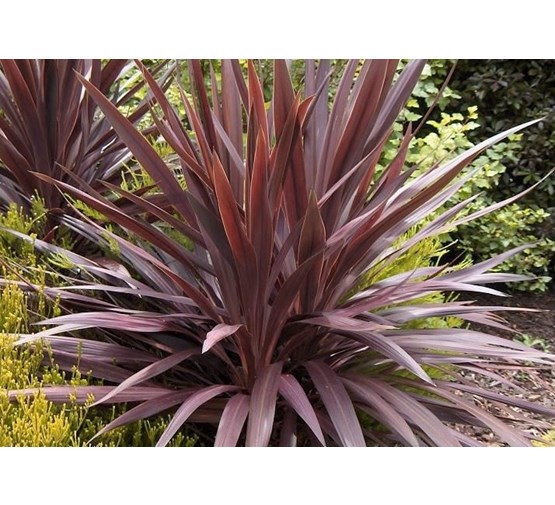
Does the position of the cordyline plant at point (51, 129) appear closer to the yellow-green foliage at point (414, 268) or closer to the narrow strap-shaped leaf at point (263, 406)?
the yellow-green foliage at point (414, 268)

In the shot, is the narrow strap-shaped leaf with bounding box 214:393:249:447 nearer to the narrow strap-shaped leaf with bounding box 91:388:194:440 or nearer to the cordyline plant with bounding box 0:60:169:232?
the narrow strap-shaped leaf with bounding box 91:388:194:440

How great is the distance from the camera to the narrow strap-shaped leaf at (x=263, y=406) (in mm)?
1555

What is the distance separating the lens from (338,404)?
5.47 ft

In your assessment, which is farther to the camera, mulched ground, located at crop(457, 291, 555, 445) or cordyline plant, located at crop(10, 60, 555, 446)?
mulched ground, located at crop(457, 291, 555, 445)

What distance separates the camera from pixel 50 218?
2.69m

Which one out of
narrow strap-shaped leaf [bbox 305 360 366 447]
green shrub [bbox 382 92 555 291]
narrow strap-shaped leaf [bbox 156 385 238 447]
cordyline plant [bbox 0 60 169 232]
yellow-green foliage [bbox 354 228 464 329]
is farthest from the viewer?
green shrub [bbox 382 92 555 291]

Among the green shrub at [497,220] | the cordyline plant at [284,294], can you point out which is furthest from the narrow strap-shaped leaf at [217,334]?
the green shrub at [497,220]

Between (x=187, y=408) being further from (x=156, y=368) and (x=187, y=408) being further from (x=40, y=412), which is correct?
(x=40, y=412)

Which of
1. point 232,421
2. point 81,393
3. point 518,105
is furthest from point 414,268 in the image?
point 518,105

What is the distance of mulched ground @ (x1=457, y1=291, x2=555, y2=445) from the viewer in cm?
287

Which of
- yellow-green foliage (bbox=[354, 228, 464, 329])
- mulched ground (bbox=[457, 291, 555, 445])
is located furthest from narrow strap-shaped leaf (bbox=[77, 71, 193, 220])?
mulched ground (bbox=[457, 291, 555, 445])

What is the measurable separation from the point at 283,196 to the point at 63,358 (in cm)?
73
